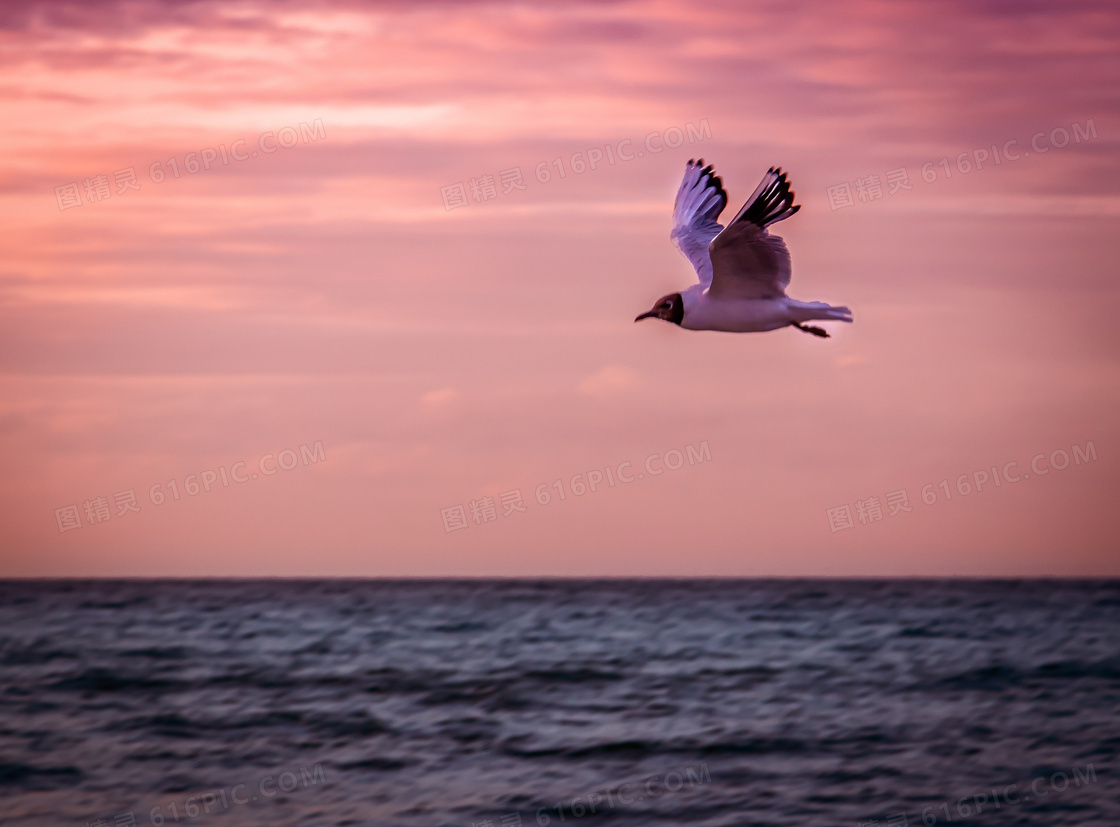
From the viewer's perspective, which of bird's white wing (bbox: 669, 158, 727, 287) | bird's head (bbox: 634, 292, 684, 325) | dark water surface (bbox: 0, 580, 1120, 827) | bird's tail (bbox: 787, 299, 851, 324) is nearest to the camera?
bird's tail (bbox: 787, 299, 851, 324)

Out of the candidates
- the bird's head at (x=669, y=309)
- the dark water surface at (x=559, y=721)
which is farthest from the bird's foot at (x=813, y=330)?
the dark water surface at (x=559, y=721)

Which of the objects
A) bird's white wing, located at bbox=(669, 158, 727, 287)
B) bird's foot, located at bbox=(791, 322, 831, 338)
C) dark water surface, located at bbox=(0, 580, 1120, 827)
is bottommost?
dark water surface, located at bbox=(0, 580, 1120, 827)

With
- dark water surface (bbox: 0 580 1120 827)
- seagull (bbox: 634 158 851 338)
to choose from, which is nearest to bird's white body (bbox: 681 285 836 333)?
seagull (bbox: 634 158 851 338)

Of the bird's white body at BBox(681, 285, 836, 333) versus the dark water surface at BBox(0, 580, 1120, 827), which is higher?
the bird's white body at BBox(681, 285, 836, 333)

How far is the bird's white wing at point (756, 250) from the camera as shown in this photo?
359 inches

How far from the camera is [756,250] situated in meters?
9.66

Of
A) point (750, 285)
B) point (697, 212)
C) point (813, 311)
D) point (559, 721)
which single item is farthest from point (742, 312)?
point (559, 721)

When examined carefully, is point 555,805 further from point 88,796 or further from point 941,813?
point 88,796

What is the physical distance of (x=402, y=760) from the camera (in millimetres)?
17172

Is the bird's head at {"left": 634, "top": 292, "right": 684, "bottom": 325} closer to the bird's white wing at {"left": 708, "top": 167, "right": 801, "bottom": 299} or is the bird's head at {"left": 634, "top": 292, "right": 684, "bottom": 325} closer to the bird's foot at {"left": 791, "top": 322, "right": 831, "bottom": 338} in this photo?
the bird's white wing at {"left": 708, "top": 167, "right": 801, "bottom": 299}

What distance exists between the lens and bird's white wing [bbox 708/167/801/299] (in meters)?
9.12

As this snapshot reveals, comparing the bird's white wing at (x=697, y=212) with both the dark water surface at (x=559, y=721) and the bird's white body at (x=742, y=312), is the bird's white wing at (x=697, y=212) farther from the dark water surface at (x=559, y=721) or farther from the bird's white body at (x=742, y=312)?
the dark water surface at (x=559, y=721)

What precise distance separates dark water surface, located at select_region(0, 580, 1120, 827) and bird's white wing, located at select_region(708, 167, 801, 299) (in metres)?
6.92

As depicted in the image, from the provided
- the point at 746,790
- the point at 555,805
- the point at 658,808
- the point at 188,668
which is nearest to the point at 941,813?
the point at 746,790
